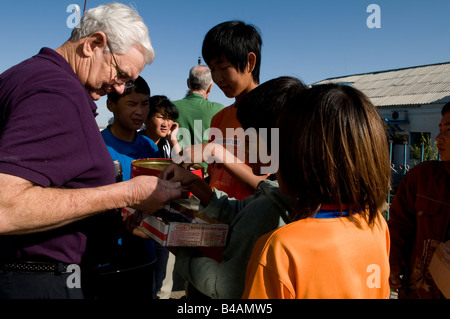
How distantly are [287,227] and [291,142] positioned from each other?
11.7 inches

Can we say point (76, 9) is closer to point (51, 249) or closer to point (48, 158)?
point (48, 158)

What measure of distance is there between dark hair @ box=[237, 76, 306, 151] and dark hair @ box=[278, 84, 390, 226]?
1.67ft

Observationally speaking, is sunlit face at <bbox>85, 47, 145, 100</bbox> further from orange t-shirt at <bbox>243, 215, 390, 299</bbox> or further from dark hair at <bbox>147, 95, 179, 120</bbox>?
dark hair at <bbox>147, 95, 179, 120</bbox>

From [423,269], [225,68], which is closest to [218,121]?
[225,68]

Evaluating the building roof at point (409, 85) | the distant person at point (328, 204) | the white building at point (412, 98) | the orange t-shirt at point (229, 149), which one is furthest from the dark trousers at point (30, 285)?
the building roof at point (409, 85)

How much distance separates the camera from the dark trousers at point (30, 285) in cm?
143

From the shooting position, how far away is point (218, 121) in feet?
8.55

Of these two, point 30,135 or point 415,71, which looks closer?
point 30,135

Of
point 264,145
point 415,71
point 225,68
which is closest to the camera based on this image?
point 264,145

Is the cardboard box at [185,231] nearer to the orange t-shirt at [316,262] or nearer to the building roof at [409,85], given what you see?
the orange t-shirt at [316,262]

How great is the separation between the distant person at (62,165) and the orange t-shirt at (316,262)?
0.60 metres

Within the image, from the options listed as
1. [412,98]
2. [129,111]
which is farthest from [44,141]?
[412,98]

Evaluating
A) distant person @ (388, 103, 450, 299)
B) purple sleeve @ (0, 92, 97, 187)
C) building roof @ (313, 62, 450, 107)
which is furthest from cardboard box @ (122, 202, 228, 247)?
building roof @ (313, 62, 450, 107)

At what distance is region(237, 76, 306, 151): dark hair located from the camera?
1.82m
